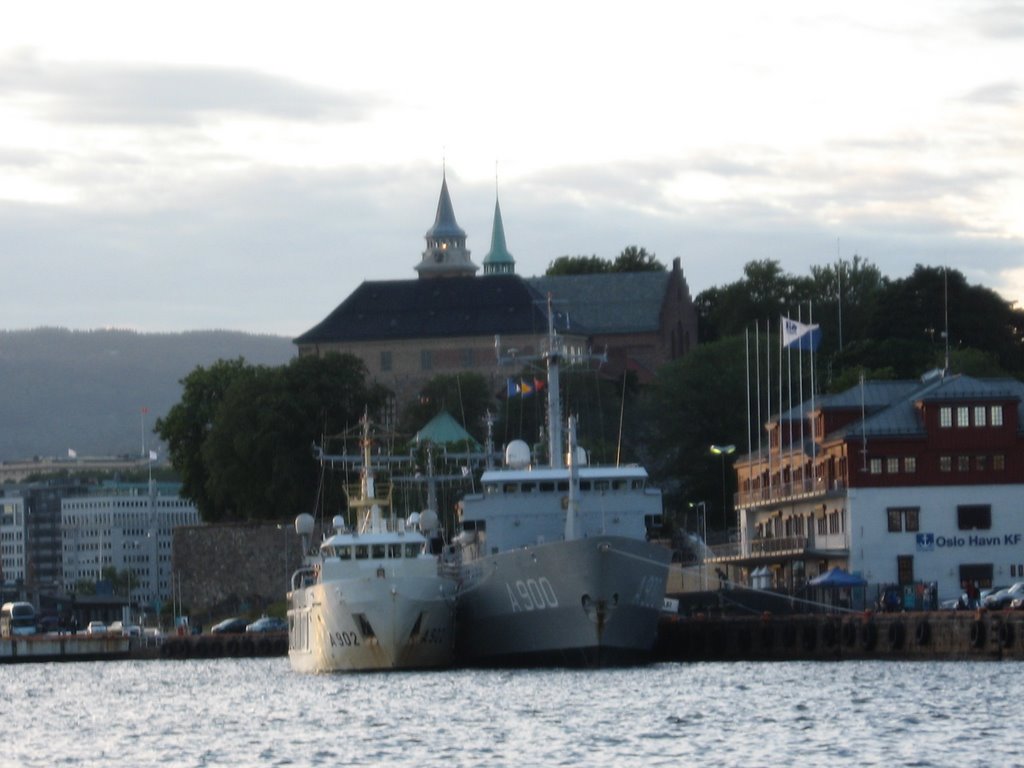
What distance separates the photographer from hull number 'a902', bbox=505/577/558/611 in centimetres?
6700

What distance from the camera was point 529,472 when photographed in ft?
234

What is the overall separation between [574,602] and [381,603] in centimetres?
611

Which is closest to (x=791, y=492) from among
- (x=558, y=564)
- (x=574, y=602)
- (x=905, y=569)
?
(x=905, y=569)

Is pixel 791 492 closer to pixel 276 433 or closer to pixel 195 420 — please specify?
pixel 276 433

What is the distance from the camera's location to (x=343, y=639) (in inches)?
2795

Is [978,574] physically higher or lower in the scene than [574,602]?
higher

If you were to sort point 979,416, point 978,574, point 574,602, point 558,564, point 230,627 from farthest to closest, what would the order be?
1. point 230,627
2. point 979,416
3. point 978,574
4. point 574,602
5. point 558,564

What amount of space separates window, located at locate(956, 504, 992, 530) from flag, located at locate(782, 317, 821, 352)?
9.23 metres

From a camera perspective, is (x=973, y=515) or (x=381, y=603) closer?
(x=381, y=603)

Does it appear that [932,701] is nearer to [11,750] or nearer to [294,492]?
[11,750]

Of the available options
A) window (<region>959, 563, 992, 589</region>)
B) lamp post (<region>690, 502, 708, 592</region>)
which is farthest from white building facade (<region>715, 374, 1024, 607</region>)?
lamp post (<region>690, 502, 708, 592</region>)

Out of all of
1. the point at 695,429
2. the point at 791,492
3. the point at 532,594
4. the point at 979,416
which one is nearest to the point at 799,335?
the point at 791,492

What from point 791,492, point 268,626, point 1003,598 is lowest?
point 268,626

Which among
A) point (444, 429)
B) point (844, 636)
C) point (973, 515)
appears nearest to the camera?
point (844, 636)
